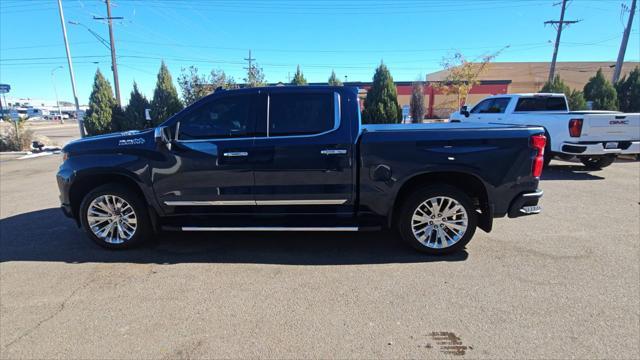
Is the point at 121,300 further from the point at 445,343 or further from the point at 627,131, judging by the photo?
the point at 627,131

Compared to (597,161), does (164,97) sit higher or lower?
higher

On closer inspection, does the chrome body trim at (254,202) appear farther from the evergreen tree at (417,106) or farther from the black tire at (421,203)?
the evergreen tree at (417,106)

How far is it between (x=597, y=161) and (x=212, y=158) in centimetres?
1033

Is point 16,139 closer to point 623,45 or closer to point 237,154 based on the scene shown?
point 237,154

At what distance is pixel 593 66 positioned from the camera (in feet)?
204

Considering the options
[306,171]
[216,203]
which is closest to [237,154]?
[216,203]

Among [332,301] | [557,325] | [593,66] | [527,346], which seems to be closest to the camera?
[527,346]

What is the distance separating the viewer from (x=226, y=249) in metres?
4.48

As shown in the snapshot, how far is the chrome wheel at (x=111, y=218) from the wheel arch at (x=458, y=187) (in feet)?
10.6

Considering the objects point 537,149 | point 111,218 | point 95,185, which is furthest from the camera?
point 95,185

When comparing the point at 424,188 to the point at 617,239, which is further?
the point at 617,239

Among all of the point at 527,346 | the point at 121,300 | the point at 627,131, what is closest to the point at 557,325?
the point at 527,346

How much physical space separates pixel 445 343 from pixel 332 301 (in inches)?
40.5

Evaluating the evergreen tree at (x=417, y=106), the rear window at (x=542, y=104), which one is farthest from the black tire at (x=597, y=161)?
the evergreen tree at (x=417, y=106)
